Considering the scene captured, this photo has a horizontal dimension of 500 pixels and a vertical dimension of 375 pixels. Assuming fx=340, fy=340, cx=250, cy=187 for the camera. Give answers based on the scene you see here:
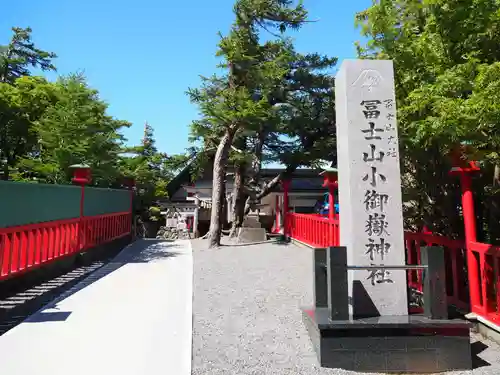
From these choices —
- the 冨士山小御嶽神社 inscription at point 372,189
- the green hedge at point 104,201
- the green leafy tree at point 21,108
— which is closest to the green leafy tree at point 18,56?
the green leafy tree at point 21,108

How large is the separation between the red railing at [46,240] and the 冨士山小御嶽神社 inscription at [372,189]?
17.3ft

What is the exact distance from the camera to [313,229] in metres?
12.0

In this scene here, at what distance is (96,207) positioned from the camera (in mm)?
10086

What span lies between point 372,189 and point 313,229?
7.80 metres

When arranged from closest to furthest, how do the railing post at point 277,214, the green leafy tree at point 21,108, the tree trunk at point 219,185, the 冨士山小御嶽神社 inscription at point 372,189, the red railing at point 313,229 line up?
1. the 冨士山小御嶽神社 inscription at point 372,189
2. the red railing at point 313,229
3. the tree trunk at point 219,185
4. the green leafy tree at point 21,108
5. the railing post at point 277,214

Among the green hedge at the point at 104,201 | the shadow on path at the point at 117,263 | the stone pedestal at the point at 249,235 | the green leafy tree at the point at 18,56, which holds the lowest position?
the shadow on path at the point at 117,263

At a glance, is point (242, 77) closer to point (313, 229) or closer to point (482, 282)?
point (313, 229)

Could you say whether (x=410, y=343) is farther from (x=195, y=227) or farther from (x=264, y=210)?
(x=264, y=210)

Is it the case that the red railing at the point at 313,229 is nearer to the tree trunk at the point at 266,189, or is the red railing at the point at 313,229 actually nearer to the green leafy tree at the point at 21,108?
the tree trunk at the point at 266,189

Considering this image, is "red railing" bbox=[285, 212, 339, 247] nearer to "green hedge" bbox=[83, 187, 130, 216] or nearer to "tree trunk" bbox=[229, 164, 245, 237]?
"tree trunk" bbox=[229, 164, 245, 237]

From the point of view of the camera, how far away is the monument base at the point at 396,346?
3615mm

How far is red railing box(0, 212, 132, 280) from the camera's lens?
5484mm

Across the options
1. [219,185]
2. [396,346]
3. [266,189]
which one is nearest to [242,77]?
[219,185]

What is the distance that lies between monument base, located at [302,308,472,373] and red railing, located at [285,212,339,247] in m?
6.12
